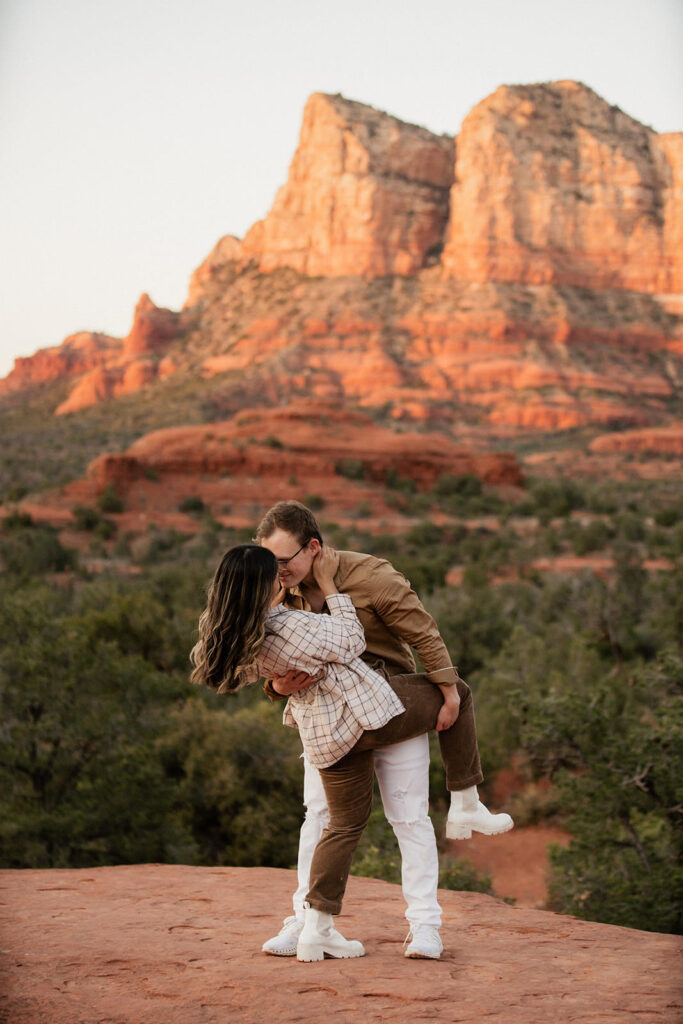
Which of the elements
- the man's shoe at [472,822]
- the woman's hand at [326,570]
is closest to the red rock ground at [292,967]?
the man's shoe at [472,822]

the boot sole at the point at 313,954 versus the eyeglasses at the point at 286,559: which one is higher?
the eyeglasses at the point at 286,559

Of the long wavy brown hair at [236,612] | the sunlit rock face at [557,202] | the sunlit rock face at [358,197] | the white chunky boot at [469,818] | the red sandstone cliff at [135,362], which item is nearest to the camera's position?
the long wavy brown hair at [236,612]

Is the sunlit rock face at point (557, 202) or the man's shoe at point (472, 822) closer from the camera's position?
the man's shoe at point (472, 822)

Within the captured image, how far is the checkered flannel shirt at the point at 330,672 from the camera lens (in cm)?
303

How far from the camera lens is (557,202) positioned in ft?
267

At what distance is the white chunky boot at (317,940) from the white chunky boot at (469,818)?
0.53 metres

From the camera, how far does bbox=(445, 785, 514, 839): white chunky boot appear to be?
11.0 feet

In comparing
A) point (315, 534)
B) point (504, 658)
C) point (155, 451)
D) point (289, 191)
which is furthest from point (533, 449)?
point (315, 534)

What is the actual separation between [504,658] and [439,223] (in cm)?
7395

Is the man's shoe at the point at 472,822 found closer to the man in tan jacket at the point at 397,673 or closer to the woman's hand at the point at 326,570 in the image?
the man in tan jacket at the point at 397,673

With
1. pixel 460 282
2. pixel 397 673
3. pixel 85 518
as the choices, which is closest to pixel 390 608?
pixel 397 673

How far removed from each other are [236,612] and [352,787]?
76 centimetres

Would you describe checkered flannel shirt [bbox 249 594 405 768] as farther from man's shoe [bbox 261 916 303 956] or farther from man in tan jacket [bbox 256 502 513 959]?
man's shoe [bbox 261 916 303 956]

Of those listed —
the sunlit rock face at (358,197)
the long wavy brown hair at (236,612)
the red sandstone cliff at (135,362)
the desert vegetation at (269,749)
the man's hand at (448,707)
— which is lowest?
the desert vegetation at (269,749)
